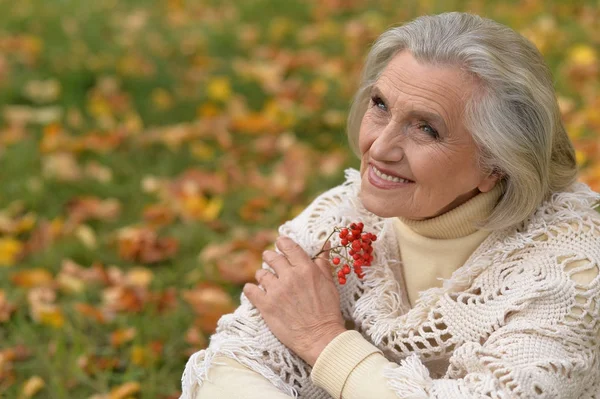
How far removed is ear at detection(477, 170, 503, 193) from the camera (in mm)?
2209

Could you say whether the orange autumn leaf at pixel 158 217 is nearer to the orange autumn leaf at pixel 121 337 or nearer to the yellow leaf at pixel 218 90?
the orange autumn leaf at pixel 121 337

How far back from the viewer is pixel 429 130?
2.19 meters

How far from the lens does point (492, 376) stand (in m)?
2.00

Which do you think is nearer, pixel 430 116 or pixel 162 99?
pixel 430 116

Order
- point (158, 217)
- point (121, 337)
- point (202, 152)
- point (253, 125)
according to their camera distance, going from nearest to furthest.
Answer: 1. point (121, 337)
2. point (158, 217)
3. point (202, 152)
4. point (253, 125)

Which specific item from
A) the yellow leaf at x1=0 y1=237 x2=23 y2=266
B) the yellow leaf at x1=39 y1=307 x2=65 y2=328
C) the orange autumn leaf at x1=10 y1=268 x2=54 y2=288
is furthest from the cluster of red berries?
the yellow leaf at x1=0 y1=237 x2=23 y2=266

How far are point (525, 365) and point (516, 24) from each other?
4205 mm

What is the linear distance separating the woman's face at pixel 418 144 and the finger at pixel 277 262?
1.04 feet

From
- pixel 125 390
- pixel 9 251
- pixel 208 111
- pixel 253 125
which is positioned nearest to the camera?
pixel 125 390

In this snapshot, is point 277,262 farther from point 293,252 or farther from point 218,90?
point 218,90

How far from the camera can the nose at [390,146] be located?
2.19m

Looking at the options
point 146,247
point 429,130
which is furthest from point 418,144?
point 146,247

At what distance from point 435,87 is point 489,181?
0.30 m

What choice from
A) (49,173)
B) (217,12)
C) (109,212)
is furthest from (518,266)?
(217,12)
